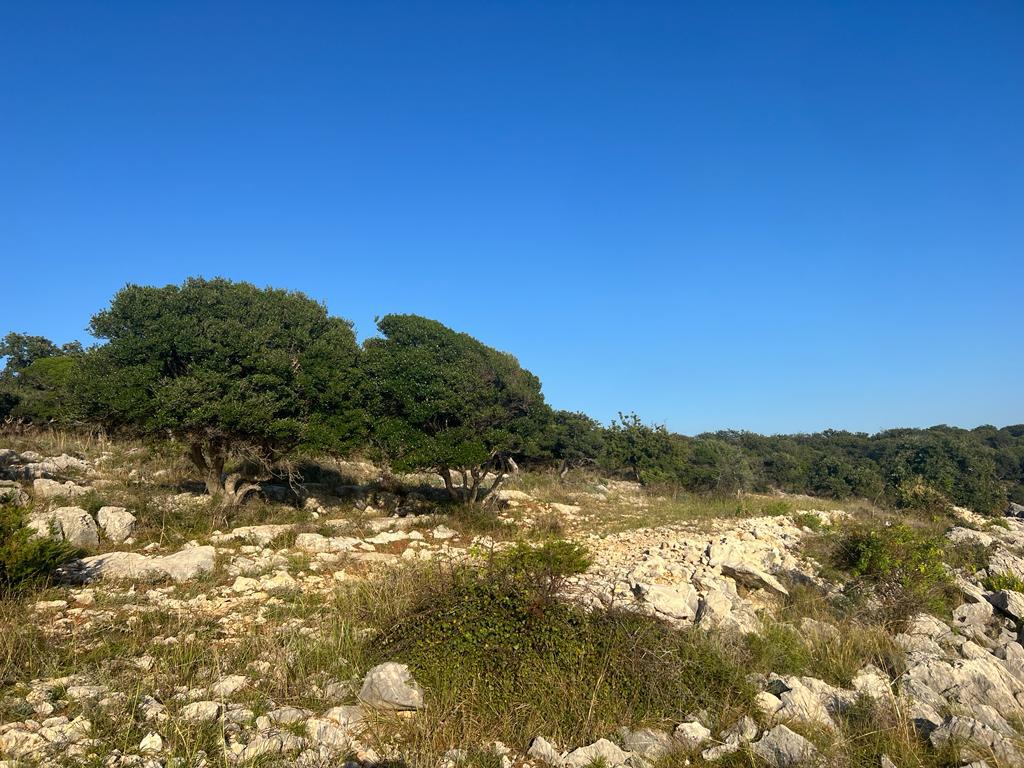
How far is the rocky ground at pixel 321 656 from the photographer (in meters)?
4.43

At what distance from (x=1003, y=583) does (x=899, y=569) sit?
321 centimetres

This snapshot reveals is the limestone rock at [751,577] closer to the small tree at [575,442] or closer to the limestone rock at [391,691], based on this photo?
the limestone rock at [391,691]

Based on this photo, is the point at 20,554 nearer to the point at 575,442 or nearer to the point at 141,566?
the point at 141,566

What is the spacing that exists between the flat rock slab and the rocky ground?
39mm

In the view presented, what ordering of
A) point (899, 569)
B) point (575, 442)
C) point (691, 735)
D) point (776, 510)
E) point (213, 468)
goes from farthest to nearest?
point (575, 442) < point (776, 510) < point (213, 468) < point (899, 569) < point (691, 735)

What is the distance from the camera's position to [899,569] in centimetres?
852

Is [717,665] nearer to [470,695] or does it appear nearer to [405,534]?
[470,695]

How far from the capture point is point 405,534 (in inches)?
497

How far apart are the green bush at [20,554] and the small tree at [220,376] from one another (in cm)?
486

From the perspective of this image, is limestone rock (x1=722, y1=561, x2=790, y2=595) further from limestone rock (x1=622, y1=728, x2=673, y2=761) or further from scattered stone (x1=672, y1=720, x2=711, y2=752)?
limestone rock (x1=622, y1=728, x2=673, y2=761)

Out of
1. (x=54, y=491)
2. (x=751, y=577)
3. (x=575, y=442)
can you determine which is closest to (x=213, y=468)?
(x=54, y=491)

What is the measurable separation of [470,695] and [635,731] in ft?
4.69

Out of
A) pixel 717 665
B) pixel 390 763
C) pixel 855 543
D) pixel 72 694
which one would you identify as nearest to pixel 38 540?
pixel 72 694

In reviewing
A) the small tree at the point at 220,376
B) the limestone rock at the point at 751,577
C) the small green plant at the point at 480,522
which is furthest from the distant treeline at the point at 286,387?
the limestone rock at the point at 751,577
